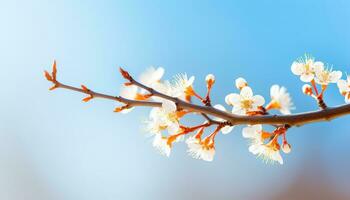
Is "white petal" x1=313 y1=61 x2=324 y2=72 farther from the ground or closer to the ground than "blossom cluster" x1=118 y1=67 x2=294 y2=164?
farther from the ground

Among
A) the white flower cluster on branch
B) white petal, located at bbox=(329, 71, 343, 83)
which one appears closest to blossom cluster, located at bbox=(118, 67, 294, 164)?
the white flower cluster on branch

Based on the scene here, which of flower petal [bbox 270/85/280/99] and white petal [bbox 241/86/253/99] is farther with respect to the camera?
flower petal [bbox 270/85/280/99]

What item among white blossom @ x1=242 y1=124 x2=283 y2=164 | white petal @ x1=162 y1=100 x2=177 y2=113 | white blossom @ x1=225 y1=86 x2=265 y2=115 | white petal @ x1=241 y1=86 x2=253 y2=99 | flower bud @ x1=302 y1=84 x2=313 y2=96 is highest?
flower bud @ x1=302 y1=84 x2=313 y2=96

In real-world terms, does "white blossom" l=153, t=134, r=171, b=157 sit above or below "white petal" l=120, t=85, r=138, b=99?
below

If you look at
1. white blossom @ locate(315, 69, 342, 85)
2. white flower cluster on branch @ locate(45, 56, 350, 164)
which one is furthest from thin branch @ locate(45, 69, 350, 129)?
white blossom @ locate(315, 69, 342, 85)

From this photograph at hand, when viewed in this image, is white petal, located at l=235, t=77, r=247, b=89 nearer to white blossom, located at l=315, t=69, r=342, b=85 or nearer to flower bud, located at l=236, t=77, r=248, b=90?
flower bud, located at l=236, t=77, r=248, b=90

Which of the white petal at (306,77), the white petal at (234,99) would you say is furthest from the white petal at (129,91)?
the white petal at (306,77)

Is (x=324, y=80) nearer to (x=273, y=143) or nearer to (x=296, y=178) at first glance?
(x=273, y=143)

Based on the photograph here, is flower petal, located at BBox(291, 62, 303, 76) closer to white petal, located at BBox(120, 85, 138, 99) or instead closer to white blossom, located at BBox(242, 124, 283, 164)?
white blossom, located at BBox(242, 124, 283, 164)

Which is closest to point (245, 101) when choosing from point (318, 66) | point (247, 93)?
point (247, 93)

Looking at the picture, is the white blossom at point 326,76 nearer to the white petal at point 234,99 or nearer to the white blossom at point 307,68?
the white blossom at point 307,68
